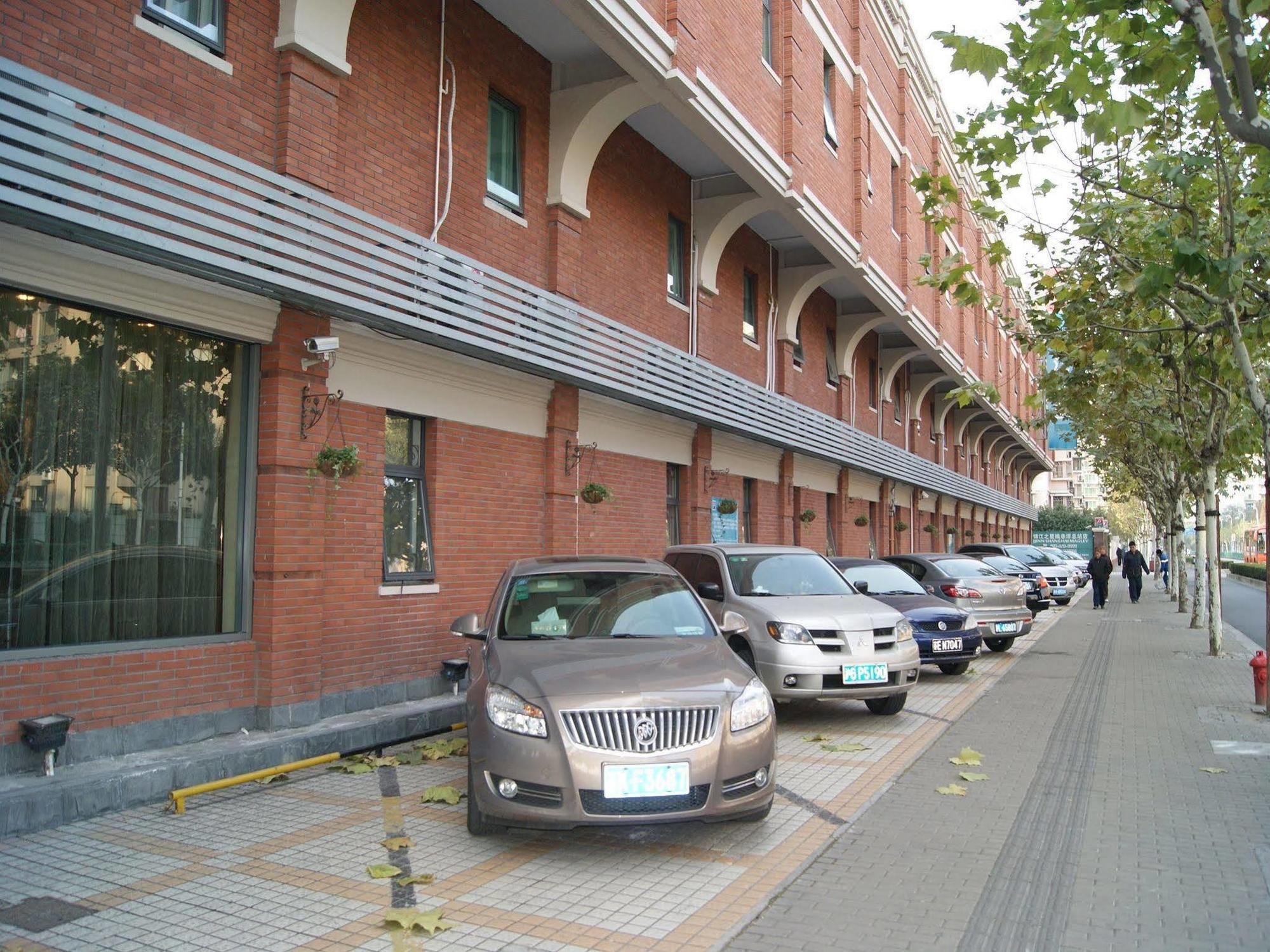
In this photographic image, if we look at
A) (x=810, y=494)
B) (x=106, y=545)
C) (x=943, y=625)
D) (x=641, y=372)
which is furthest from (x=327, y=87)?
(x=810, y=494)

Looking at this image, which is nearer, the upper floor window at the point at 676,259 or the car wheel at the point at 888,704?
the car wheel at the point at 888,704

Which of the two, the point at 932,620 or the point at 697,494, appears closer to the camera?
the point at 932,620

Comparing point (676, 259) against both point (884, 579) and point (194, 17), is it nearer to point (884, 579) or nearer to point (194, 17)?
point (884, 579)

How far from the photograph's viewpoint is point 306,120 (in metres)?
8.04

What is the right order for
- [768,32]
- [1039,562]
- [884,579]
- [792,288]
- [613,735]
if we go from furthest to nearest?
[1039,562] < [792,288] < [768,32] < [884,579] < [613,735]

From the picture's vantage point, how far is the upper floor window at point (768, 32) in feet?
51.5

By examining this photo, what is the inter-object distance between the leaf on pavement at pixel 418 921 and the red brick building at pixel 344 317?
10.5 ft

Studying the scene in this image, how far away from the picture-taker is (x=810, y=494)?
2162 cm

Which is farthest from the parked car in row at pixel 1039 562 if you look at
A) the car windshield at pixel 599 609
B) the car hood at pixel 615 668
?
the car hood at pixel 615 668

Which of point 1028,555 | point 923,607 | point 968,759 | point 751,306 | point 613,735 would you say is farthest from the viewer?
point 1028,555

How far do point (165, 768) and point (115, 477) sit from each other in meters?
2.16

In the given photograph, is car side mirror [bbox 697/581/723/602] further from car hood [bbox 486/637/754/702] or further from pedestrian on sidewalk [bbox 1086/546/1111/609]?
pedestrian on sidewalk [bbox 1086/546/1111/609]

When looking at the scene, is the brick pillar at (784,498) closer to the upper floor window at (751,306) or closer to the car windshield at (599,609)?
the upper floor window at (751,306)

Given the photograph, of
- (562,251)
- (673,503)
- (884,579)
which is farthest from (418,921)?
(673,503)
